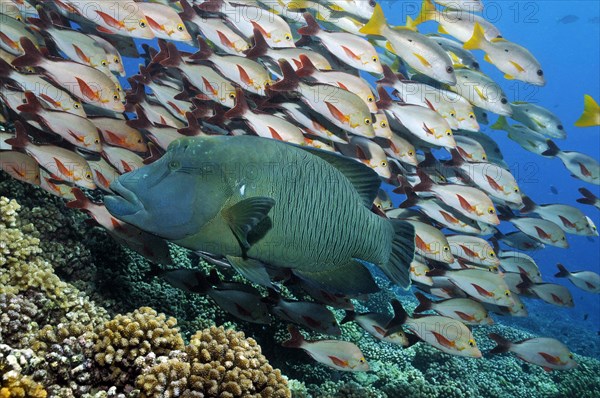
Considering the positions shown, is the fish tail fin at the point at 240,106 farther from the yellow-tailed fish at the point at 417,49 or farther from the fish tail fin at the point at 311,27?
the yellow-tailed fish at the point at 417,49

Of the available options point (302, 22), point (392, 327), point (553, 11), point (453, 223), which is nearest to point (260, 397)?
point (392, 327)

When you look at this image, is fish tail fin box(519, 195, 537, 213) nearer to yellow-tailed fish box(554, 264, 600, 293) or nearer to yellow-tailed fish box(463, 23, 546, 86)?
yellow-tailed fish box(463, 23, 546, 86)

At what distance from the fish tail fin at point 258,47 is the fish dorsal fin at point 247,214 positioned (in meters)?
3.10

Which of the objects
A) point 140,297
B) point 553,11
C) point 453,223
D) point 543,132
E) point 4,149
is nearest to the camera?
point 4,149

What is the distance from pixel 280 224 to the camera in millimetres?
2635

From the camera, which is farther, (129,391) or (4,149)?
(4,149)

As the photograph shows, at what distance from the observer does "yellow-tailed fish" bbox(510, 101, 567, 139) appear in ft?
23.5

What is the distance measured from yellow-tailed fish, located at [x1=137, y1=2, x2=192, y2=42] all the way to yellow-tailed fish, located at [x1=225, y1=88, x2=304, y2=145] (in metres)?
1.21

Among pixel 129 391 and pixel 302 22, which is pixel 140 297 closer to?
pixel 129 391

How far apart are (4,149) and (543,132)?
7805 millimetres

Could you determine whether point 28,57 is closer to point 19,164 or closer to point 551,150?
point 19,164

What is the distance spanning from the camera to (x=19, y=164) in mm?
4035

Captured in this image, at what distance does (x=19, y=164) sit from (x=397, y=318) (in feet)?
13.8

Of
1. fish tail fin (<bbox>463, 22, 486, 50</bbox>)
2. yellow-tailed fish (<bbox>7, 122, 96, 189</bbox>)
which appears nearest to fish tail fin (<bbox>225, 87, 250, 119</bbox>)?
yellow-tailed fish (<bbox>7, 122, 96, 189</bbox>)
